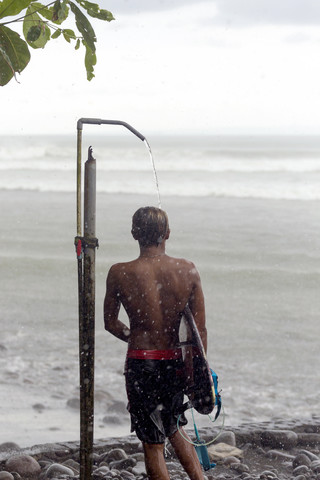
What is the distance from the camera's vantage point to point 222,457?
15.3 ft

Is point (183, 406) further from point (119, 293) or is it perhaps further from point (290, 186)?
point (290, 186)

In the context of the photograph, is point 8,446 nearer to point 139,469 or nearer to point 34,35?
point 139,469

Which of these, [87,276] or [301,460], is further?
[301,460]

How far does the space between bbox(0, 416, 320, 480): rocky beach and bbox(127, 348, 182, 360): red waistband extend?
1134mm

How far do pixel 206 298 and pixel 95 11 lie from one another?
22.9 feet

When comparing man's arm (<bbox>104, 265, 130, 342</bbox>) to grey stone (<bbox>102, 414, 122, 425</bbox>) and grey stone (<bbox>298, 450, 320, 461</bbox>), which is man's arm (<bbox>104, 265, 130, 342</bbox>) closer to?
grey stone (<bbox>298, 450, 320, 461</bbox>)

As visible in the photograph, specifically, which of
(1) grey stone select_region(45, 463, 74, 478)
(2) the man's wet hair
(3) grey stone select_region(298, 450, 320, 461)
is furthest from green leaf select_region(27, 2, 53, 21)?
(3) grey stone select_region(298, 450, 320, 461)

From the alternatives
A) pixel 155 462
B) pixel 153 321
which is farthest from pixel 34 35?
pixel 155 462

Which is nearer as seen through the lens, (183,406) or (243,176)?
(183,406)

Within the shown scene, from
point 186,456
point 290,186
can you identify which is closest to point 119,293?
point 186,456

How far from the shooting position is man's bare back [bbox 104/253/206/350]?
11.4ft

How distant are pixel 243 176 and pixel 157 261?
2995cm

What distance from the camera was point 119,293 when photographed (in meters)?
3.54

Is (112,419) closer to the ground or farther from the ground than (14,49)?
closer to the ground
